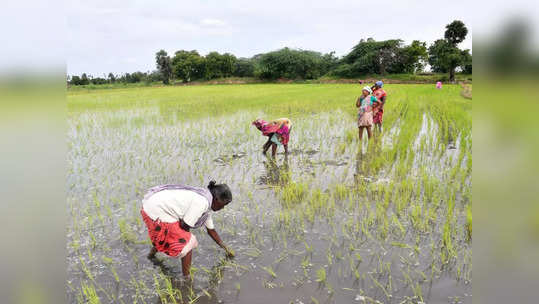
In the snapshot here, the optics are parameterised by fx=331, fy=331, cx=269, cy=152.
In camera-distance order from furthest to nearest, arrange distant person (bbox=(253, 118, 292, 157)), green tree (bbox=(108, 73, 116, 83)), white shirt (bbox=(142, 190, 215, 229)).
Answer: green tree (bbox=(108, 73, 116, 83)), distant person (bbox=(253, 118, 292, 157)), white shirt (bbox=(142, 190, 215, 229))

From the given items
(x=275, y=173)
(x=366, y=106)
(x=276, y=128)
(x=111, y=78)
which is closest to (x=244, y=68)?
(x=111, y=78)

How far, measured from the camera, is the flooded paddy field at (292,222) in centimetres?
263

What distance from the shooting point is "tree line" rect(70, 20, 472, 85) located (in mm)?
36625

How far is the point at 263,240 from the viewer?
131 inches

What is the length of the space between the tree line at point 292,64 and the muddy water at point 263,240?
32487 millimetres

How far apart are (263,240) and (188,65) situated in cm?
4273

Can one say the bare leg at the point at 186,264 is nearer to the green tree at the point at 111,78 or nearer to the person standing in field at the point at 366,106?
the person standing in field at the point at 366,106

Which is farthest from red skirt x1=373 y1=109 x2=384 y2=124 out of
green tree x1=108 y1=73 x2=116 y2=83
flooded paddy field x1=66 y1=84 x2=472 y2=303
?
green tree x1=108 y1=73 x2=116 y2=83

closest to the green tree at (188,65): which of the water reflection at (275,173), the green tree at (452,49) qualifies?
the green tree at (452,49)

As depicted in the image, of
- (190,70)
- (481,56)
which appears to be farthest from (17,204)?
(190,70)

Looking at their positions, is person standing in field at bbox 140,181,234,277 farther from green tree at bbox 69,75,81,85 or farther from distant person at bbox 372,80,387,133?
green tree at bbox 69,75,81,85

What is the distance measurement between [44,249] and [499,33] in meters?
0.98

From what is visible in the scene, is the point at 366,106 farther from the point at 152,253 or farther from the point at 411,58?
the point at 411,58

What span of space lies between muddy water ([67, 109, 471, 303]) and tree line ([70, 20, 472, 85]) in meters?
32.5
